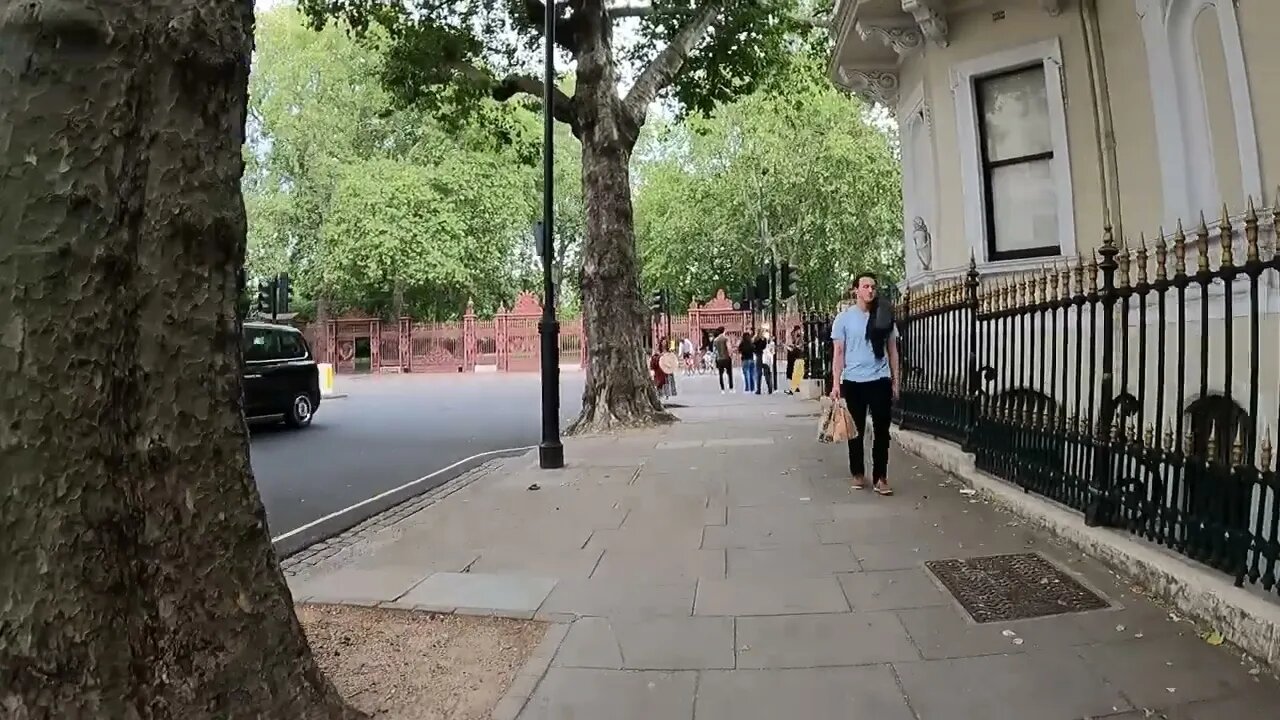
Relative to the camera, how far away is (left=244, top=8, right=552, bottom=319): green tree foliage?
1633 inches

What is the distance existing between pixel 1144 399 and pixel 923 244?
16.8ft

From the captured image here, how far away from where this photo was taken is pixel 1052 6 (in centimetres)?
902

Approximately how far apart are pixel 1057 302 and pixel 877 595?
2479mm

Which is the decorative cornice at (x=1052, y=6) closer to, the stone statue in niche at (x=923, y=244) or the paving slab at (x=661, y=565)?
the stone statue in niche at (x=923, y=244)

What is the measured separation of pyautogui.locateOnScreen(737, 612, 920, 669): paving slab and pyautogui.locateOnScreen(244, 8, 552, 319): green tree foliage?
36.9 m

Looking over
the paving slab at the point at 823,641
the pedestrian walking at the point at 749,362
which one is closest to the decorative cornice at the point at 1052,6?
the paving slab at the point at 823,641

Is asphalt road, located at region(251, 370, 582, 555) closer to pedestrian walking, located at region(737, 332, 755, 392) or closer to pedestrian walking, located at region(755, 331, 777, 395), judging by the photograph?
pedestrian walking, located at region(737, 332, 755, 392)

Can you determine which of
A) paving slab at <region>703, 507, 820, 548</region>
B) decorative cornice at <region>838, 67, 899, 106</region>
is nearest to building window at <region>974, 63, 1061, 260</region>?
decorative cornice at <region>838, 67, 899, 106</region>

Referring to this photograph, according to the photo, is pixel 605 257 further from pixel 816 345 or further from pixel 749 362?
pixel 749 362

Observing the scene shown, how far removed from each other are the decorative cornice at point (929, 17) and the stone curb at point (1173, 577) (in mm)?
5458

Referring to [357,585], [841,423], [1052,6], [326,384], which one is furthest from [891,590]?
[326,384]

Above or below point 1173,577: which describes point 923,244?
above

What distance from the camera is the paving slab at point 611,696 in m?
3.29

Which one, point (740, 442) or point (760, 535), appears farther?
point (740, 442)
